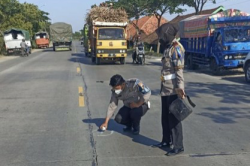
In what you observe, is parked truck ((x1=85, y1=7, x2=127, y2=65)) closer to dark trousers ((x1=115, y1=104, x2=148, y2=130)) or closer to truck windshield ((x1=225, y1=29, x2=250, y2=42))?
truck windshield ((x1=225, y1=29, x2=250, y2=42))

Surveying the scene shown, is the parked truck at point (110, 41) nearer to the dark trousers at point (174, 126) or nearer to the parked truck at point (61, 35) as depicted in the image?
the dark trousers at point (174, 126)

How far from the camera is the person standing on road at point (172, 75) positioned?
507 centimetres

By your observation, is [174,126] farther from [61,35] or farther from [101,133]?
[61,35]

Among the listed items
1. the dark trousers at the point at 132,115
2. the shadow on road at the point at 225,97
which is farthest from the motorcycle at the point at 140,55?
the dark trousers at the point at 132,115

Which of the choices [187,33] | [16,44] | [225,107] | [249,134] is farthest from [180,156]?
[16,44]

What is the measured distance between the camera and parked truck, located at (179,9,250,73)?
16219mm

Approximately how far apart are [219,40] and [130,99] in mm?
11448

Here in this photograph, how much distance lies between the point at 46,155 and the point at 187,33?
55.3 ft

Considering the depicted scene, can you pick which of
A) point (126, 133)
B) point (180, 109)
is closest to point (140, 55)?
point (126, 133)

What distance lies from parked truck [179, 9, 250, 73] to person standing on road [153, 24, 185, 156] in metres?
11.5

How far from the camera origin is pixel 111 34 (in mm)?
22438

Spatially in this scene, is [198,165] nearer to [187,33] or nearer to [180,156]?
[180,156]

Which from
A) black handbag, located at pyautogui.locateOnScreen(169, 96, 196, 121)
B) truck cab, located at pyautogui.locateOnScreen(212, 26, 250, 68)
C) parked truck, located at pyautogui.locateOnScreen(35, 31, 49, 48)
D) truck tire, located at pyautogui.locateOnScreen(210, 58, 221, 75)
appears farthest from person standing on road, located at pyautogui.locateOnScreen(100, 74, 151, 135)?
parked truck, located at pyautogui.locateOnScreen(35, 31, 49, 48)

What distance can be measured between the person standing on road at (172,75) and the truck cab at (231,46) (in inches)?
454
